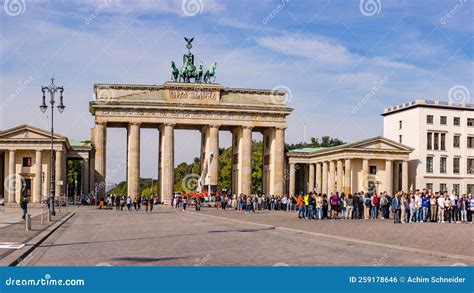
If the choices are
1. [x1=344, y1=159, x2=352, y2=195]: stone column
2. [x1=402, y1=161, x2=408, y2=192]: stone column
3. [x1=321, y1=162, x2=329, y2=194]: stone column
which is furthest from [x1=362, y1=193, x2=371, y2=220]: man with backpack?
[x1=321, y1=162, x2=329, y2=194]: stone column

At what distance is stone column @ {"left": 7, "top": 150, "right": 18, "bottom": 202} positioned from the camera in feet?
304

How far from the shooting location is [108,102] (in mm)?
99062

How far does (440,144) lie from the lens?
106000 mm

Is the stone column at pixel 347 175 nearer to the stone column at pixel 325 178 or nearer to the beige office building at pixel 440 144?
the stone column at pixel 325 178

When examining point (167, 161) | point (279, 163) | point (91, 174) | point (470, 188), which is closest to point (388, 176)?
point (470, 188)

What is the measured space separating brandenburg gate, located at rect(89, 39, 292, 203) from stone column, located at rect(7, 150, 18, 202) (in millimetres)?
10267

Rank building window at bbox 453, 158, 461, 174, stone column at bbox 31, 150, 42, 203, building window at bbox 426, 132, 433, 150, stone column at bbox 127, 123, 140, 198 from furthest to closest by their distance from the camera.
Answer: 1. building window at bbox 453, 158, 461, 174
2. building window at bbox 426, 132, 433, 150
3. stone column at bbox 127, 123, 140, 198
4. stone column at bbox 31, 150, 42, 203

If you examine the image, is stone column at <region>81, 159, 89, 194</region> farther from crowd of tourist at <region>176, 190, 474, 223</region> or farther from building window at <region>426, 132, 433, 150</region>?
crowd of tourist at <region>176, 190, 474, 223</region>

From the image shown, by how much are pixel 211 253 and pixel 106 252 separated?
3.03 metres

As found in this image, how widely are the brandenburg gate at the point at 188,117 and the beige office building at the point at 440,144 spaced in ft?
59.0

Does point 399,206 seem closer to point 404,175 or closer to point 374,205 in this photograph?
point 374,205

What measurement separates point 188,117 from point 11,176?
24.0m
